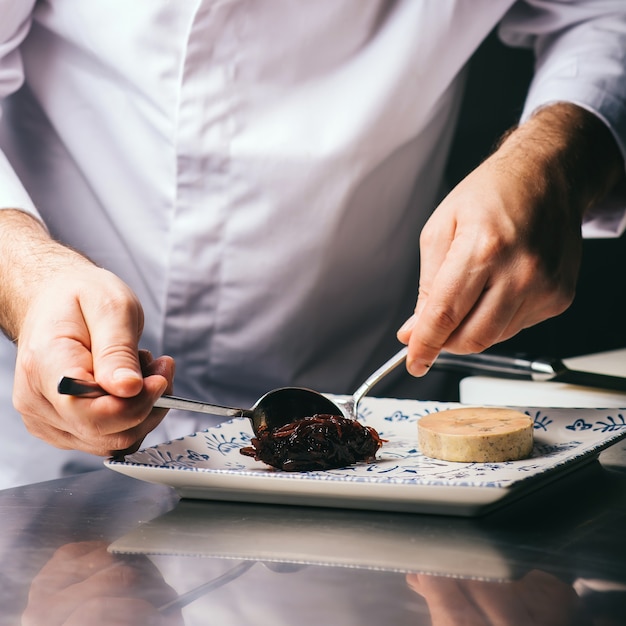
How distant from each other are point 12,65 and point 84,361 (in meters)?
0.69

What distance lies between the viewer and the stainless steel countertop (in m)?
0.60

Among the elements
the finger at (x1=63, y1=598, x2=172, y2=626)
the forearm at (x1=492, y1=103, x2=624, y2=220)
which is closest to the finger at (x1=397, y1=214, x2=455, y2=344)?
the forearm at (x1=492, y1=103, x2=624, y2=220)

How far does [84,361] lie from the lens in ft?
2.83

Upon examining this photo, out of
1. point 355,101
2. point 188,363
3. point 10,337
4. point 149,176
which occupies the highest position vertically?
point 355,101

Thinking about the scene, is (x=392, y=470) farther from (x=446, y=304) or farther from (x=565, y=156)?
(x=565, y=156)

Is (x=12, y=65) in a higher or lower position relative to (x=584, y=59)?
lower

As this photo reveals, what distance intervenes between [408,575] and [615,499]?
0.94 feet

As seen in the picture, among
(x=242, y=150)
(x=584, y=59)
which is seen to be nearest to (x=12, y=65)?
(x=242, y=150)

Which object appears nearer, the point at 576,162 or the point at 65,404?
the point at 65,404

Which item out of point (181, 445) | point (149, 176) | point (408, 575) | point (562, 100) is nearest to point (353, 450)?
point (181, 445)

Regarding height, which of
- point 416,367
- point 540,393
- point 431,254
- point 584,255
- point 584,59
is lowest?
point 584,255

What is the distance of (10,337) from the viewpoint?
1.16 m

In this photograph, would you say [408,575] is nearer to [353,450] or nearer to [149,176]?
[353,450]

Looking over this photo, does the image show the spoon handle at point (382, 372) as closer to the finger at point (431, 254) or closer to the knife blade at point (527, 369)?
the finger at point (431, 254)
